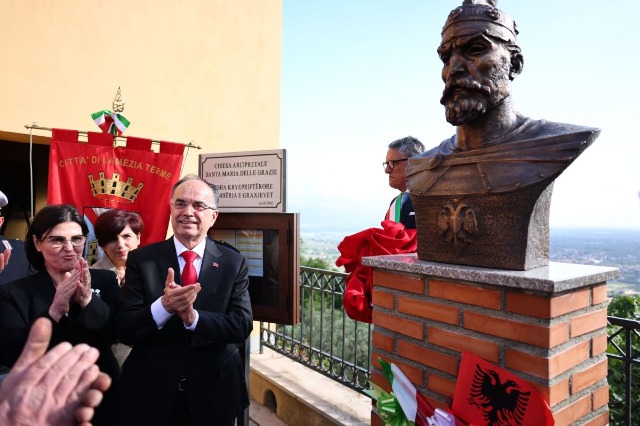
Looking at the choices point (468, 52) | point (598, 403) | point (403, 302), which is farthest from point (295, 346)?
point (468, 52)

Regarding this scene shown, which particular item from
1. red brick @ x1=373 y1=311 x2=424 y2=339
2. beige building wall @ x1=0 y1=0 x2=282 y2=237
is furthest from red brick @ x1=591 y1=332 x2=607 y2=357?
beige building wall @ x1=0 y1=0 x2=282 y2=237

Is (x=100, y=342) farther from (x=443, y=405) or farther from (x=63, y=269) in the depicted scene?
(x=443, y=405)

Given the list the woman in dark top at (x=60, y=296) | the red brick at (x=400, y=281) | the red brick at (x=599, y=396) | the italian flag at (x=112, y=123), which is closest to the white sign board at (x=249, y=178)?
the italian flag at (x=112, y=123)

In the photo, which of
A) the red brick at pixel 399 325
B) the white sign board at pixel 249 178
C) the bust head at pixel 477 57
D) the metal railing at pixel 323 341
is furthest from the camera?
the metal railing at pixel 323 341

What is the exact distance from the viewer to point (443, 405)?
5.76ft

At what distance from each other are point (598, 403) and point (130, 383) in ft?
7.06

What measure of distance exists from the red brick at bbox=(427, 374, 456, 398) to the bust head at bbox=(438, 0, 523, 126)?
108cm

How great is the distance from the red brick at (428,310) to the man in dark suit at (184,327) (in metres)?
0.90

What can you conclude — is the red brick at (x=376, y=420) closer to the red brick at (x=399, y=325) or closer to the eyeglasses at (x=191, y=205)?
the red brick at (x=399, y=325)

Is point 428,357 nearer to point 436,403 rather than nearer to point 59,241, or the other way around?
point 436,403

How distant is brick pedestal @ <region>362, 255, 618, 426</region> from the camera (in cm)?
150

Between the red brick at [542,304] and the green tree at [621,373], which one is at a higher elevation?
the red brick at [542,304]

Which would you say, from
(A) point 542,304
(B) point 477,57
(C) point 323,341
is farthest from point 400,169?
(C) point 323,341

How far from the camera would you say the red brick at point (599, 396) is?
1741 mm
